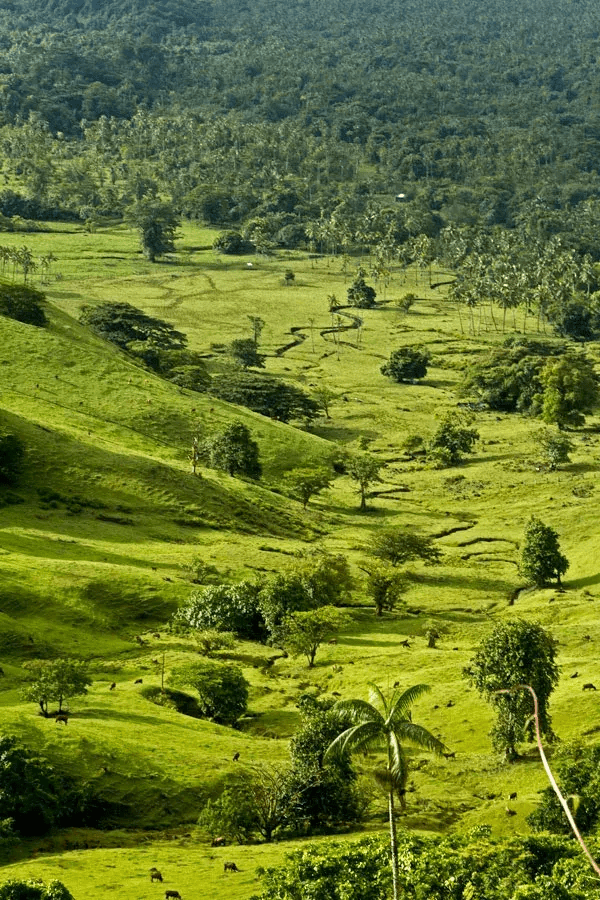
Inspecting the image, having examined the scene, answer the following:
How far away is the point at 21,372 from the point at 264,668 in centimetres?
8624

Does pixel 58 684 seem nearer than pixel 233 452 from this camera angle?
Yes

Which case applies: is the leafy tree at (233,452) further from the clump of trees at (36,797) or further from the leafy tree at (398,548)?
the clump of trees at (36,797)

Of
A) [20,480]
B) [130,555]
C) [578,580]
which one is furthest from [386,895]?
[20,480]

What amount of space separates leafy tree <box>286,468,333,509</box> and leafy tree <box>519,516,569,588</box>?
114 ft

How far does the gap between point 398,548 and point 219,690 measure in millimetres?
43676

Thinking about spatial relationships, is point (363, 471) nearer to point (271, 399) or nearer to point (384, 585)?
point (384, 585)

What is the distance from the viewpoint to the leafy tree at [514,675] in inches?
2354

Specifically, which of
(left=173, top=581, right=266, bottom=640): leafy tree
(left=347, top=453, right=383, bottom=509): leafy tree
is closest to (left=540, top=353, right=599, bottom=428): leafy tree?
(left=347, top=453, right=383, bottom=509): leafy tree

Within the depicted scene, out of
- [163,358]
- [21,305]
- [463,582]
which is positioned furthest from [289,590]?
[163,358]

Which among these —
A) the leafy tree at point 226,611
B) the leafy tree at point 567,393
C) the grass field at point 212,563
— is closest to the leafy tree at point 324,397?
the grass field at point 212,563

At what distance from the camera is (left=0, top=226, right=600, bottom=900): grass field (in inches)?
2141

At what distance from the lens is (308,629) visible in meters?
79.3

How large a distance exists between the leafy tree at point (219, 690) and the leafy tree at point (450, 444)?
3641 inches

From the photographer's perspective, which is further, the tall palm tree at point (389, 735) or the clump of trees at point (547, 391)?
the clump of trees at point (547, 391)
